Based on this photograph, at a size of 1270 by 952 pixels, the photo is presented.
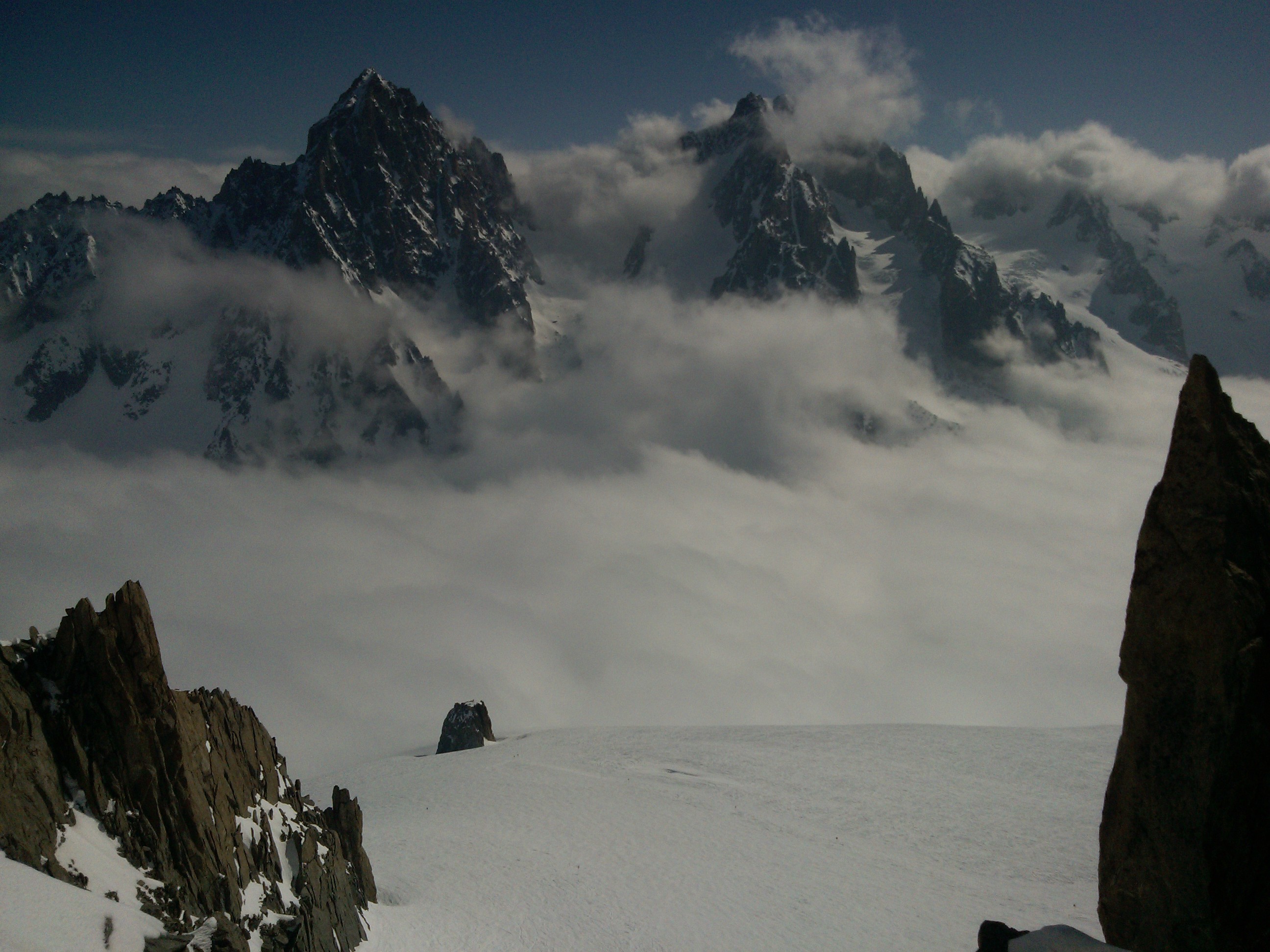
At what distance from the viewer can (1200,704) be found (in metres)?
11.8

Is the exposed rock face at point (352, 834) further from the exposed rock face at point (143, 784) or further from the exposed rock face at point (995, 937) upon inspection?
the exposed rock face at point (995, 937)

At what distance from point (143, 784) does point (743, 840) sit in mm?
27031

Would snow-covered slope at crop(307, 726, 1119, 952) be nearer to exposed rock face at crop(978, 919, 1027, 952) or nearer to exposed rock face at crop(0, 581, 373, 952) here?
exposed rock face at crop(0, 581, 373, 952)

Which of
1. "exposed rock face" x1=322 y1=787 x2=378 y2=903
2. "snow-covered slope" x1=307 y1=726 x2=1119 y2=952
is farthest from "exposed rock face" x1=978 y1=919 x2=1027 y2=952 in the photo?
"exposed rock face" x1=322 y1=787 x2=378 y2=903

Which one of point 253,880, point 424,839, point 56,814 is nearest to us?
point 56,814

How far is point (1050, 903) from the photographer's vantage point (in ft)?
106

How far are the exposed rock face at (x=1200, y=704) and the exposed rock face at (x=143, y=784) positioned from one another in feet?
63.0

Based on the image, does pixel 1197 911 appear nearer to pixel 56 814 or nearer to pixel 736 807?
pixel 56 814

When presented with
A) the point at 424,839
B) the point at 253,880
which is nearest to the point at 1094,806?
the point at 424,839

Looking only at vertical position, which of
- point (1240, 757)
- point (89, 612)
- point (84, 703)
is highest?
point (89, 612)

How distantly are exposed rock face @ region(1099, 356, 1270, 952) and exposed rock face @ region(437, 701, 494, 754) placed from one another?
61031 mm

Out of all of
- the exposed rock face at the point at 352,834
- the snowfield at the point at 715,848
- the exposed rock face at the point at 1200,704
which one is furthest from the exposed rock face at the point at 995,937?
the exposed rock face at the point at 352,834

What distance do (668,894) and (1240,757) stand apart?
26.3m

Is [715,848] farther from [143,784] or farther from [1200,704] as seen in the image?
[1200,704]
